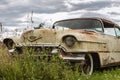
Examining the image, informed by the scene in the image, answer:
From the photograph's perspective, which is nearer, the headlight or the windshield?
Answer: the headlight

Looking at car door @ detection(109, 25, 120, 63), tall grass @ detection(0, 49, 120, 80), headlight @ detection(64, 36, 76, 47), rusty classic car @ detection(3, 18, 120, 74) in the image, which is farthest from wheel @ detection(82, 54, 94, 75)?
tall grass @ detection(0, 49, 120, 80)

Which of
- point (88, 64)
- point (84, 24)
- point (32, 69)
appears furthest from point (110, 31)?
point (32, 69)

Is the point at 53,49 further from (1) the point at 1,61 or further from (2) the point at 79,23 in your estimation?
(2) the point at 79,23

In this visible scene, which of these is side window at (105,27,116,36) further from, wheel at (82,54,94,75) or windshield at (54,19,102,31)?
wheel at (82,54,94,75)

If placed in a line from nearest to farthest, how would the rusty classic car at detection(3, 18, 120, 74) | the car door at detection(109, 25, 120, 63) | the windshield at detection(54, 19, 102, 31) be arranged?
1. the rusty classic car at detection(3, 18, 120, 74)
2. the car door at detection(109, 25, 120, 63)
3. the windshield at detection(54, 19, 102, 31)

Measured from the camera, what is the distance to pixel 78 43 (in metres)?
7.56

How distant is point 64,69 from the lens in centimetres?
646

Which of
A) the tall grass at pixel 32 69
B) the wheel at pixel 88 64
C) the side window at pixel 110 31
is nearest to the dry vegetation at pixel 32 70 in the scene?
the tall grass at pixel 32 69

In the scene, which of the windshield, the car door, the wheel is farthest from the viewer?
the windshield

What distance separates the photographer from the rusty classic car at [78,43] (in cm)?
756

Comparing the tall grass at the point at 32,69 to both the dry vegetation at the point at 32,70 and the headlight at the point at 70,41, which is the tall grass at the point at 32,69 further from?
the headlight at the point at 70,41

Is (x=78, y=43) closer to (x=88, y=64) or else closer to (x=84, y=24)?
(x=88, y=64)

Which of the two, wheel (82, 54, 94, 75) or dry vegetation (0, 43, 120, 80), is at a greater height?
dry vegetation (0, 43, 120, 80)

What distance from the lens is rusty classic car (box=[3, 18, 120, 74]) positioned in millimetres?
7559
